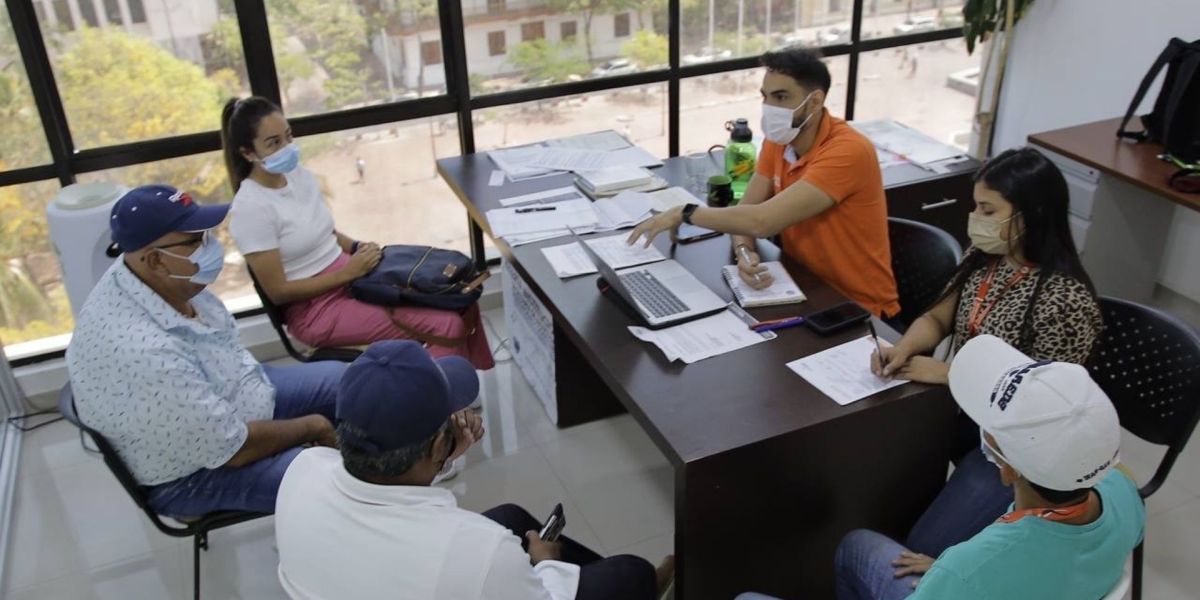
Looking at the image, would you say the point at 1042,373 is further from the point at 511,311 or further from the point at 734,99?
the point at 734,99

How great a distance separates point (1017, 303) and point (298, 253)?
2033 millimetres

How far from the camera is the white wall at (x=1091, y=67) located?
3705 mm

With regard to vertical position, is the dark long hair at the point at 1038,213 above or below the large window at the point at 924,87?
above

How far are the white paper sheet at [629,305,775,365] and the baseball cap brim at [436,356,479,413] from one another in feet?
1.68

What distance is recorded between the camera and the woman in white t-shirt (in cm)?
279

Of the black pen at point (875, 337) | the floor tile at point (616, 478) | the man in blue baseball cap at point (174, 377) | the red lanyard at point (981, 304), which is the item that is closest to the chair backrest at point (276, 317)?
the man in blue baseball cap at point (174, 377)

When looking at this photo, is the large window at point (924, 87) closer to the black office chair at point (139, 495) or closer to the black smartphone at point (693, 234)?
the black smartphone at point (693, 234)

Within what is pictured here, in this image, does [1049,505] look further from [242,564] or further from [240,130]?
[240,130]

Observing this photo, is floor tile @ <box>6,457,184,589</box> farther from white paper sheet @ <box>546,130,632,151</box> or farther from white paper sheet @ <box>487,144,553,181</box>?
white paper sheet @ <box>546,130,632,151</box>

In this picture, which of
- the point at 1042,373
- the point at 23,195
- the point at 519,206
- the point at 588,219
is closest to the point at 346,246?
the point at 519,206

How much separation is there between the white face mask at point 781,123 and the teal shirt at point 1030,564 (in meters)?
1.43

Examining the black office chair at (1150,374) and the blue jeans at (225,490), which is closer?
the black office chair at (1150,374)

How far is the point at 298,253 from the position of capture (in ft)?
9.61

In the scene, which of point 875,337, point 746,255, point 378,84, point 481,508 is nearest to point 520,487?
point 481,508
